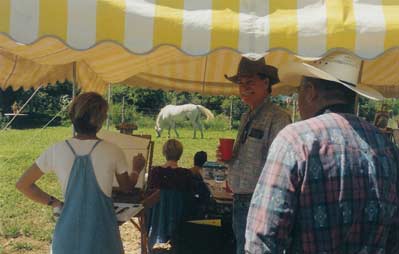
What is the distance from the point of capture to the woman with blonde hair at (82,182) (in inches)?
110

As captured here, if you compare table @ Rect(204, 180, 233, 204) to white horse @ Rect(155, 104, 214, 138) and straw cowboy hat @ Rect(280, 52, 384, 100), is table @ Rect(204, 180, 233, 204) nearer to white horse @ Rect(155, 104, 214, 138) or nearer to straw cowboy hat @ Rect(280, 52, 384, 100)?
straw cowboy hat @ Rect(280, 52, 384, 100)

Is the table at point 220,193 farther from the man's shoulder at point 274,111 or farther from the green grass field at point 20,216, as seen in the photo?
the green grass field at point 20,216

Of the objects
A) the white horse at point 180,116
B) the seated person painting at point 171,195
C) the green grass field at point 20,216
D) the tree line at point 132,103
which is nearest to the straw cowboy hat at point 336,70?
the seated person painting at point 171,195

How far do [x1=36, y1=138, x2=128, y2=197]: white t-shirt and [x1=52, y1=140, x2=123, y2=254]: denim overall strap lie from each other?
2 centimetres

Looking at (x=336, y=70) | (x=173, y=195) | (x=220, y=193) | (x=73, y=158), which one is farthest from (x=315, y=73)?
(x=173, y=195)

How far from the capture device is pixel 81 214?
281 centimetres

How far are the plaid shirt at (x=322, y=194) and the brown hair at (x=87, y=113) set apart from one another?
1270 mm

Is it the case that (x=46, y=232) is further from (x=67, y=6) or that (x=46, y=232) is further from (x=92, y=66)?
(x=67, y=6)

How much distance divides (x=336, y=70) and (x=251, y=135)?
1.06m

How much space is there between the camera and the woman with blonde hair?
281 centimetres

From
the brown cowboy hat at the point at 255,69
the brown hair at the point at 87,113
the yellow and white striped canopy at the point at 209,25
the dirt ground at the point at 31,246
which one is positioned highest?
the yellow and white striped canopy at the point at 209,25

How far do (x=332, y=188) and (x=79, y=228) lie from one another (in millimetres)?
1512

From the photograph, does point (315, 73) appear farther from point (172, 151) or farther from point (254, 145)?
point (172, 151)

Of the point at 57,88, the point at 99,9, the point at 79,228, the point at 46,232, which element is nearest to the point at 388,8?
the point at 99,9
